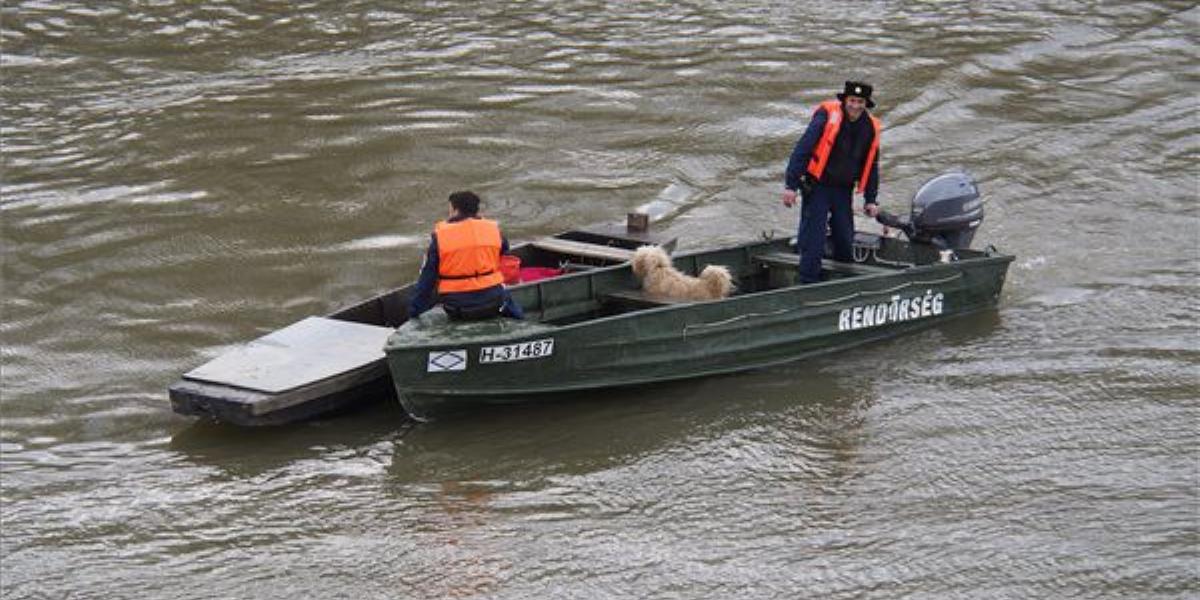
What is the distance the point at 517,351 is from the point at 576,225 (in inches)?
196

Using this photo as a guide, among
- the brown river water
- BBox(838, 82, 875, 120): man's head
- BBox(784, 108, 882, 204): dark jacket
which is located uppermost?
BBox(838, 82, 875, 120): man's head

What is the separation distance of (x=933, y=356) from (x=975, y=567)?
11.6 ft

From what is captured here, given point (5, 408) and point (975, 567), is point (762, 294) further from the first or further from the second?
point (5, 408)

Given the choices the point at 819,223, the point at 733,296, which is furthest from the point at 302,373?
the point at 819,223

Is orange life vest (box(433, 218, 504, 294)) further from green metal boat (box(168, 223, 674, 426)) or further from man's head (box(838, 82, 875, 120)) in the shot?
man's head (box(838, 82, 875, 120))

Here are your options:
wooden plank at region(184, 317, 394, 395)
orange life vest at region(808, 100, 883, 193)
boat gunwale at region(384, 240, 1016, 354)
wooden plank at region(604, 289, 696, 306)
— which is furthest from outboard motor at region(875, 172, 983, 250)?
wooden plank at region(184, 317, 394, 395)

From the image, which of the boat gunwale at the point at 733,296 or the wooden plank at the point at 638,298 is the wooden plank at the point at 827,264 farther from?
the wooden plank at the point at 638,298

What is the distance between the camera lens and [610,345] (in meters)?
11.6

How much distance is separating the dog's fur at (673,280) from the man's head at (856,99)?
1.41 metres

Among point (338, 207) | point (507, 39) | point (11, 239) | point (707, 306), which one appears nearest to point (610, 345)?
point (707, 306)

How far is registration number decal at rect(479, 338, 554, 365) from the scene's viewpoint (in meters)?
11.2

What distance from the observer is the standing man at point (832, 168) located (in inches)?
493

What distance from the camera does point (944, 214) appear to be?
13.3m

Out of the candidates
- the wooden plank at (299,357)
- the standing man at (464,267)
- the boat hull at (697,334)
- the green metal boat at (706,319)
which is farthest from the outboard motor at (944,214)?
the wooden plank at (299,357)
